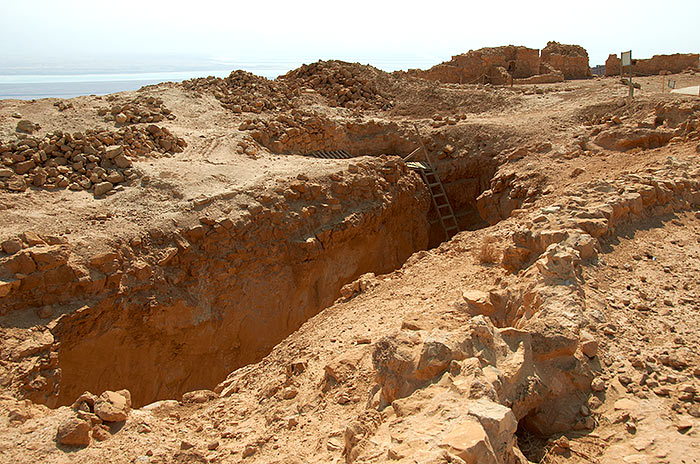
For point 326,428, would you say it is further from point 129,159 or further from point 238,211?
point 129,159

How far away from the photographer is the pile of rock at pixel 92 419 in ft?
12.7

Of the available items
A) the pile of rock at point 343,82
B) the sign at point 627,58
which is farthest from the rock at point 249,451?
the pile of rock at point 343,82

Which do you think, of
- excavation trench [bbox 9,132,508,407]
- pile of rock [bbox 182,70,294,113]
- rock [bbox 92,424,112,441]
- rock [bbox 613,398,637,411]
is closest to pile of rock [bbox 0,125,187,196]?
excavation trench [bbox 9,132,508,407]

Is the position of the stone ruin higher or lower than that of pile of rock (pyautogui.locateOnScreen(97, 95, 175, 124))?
higher

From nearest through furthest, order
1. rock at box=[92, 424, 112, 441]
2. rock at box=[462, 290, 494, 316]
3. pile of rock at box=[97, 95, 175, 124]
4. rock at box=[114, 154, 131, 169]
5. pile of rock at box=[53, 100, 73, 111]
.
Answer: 1. rock at box=[92, 424, 112, 441]
2. rock at box=[462, 290, 494, 316]
3. rock at box=[114, 154, 131, 169]
4. pile of rock at box=[53, 100, 73, 111]
5. pile of rock at box=[97, 95, 175, 124]

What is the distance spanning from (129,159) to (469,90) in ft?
33.0

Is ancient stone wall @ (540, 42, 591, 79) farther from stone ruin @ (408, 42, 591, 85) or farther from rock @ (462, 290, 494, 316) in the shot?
rock @ (462, 290, 494, 316)

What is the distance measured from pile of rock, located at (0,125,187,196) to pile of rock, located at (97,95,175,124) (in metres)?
0.89

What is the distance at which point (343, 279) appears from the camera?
30.7ft

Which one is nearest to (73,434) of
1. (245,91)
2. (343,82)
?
(245,91)

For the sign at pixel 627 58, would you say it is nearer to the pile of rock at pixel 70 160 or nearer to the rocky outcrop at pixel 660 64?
the rocky outcrop at pixel 660 64

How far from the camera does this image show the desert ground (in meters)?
3.29

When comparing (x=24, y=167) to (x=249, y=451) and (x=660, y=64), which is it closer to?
(x=249, y=451)

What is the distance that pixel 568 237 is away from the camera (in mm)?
5070
